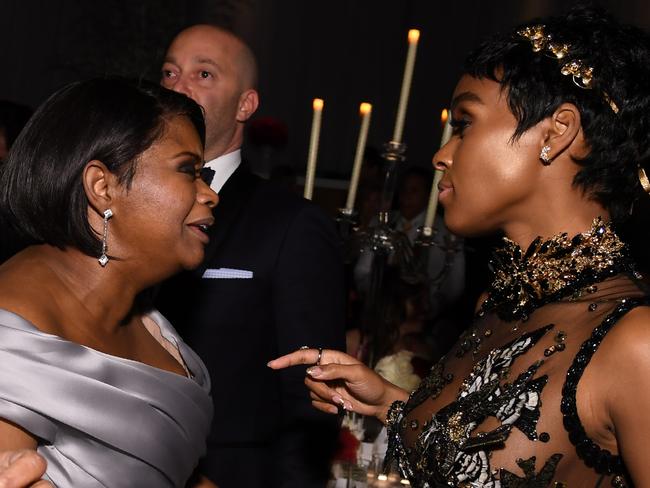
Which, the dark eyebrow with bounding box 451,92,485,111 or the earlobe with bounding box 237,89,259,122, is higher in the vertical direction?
the dark eyebrow with bounding box 451,92,485,111

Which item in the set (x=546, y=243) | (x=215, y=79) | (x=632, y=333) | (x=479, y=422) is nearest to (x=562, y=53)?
A: (x=546, y=243)

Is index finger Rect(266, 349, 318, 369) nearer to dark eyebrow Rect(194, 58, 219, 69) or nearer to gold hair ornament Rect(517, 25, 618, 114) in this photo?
gold hair ornament Rect(517, 25, 618, 114)

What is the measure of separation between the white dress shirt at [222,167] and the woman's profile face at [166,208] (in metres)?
0.64

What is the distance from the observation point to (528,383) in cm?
159

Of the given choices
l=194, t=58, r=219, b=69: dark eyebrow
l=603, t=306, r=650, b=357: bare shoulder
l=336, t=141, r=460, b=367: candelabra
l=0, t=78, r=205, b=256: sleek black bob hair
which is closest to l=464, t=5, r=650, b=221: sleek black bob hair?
l=603, t=306, r=650, b=357: bare shoulder

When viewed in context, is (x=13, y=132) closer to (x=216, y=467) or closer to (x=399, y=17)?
(x=216, y=467)

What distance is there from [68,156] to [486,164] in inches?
31.9

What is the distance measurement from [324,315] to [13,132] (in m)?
2.18

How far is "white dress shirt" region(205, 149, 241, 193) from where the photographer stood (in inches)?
102

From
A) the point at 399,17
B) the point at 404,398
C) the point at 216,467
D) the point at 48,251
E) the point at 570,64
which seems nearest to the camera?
the point at 570,64

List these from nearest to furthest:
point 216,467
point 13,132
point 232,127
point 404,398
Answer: point 404,398 → point 216,467 → point 232,127 → point 13,132

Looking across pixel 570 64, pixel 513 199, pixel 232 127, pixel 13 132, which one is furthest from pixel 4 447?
pixel 13 132

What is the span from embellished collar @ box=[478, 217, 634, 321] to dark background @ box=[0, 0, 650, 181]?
6.51 metres

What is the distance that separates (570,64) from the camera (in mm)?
1645
